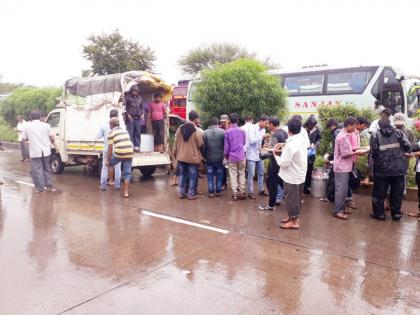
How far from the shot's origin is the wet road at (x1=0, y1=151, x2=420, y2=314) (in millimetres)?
3365

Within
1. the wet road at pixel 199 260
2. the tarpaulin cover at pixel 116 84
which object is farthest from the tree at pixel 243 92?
the wet road at pixel 199 260

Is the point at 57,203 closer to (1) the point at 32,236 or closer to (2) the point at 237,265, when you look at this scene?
(1) the point at 32,236

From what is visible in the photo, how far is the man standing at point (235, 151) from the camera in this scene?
680 centimetres

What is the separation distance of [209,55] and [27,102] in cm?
1690

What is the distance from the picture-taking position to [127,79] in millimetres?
8789

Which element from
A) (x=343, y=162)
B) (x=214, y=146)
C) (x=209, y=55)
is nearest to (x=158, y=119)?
(x=214, y=146)

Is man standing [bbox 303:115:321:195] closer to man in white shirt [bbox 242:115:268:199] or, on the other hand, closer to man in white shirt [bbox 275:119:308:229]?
man in white shirt [bbox 242:115:268:199]

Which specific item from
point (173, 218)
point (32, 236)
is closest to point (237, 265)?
point (173, 218)

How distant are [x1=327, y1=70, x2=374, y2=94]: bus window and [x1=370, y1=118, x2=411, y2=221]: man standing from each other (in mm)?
8597

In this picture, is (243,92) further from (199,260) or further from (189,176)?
(199,260)

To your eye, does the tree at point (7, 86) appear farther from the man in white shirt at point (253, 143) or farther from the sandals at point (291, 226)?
the sandals at point (291, 226)

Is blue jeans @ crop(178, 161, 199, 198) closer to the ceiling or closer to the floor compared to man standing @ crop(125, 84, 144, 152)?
closer to the floor

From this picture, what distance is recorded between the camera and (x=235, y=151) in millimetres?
6836

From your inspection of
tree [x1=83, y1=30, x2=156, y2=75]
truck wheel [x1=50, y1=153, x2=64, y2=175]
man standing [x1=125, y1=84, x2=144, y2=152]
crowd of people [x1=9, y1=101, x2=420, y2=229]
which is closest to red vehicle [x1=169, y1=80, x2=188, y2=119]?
tree [x1=83, y1=30, x2=156, y2=75]
